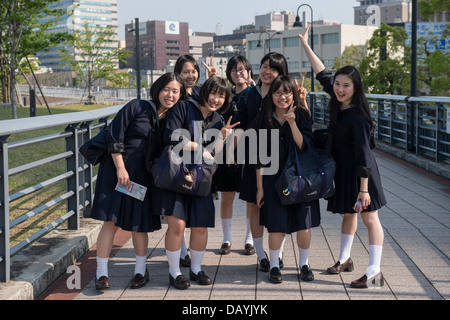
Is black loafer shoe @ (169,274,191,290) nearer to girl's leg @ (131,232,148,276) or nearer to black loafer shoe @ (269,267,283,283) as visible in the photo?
girl's leg @ (131,232,148,276)

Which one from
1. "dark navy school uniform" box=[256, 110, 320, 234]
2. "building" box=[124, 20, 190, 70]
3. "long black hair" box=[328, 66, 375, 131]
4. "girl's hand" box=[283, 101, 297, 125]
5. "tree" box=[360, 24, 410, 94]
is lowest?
"dark navy school uniform" box=[256, 110, 320, 234]

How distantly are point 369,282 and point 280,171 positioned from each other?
1043 millimetres

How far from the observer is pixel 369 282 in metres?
4.46

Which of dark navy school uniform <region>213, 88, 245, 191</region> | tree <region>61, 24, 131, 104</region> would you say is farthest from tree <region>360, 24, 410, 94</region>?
dark navy school uniform <region>213, 88, 245, 191</region>

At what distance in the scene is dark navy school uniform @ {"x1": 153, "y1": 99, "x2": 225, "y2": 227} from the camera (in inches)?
173

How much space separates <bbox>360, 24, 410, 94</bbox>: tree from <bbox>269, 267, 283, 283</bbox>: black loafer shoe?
34.3 m

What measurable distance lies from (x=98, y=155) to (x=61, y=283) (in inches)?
41.2

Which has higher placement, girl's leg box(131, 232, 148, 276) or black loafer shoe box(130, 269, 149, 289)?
girl's leg box(131, 232, 148, 276)

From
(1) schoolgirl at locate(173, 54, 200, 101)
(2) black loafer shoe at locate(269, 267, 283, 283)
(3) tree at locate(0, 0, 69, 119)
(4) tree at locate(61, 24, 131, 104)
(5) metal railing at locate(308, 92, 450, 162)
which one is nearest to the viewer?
(2) black loafer shoe at locate(269, 267, 283, 283)

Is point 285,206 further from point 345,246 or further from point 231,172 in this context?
point 231,172

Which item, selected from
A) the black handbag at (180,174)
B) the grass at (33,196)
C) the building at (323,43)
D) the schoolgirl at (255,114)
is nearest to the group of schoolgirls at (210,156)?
the black handbag at (180,174)

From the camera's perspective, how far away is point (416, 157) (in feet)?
37.9

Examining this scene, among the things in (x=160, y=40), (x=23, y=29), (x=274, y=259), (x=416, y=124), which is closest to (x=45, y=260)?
(x=274, y=259)
